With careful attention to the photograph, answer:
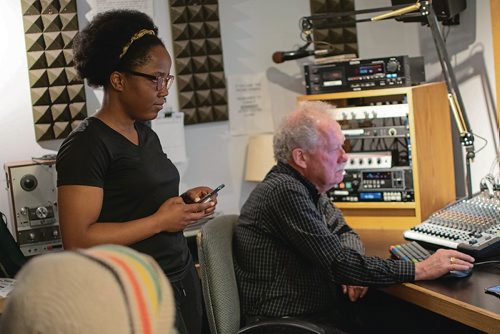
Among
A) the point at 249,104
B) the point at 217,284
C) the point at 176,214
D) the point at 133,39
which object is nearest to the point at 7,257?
the point at 217,284

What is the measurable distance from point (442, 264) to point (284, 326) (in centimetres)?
53

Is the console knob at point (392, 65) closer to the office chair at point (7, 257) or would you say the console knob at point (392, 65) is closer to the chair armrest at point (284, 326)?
the chair armrest at point (284, 326)

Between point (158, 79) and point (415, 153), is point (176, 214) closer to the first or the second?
point (158, 79)

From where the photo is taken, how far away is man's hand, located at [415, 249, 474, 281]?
2.17 m

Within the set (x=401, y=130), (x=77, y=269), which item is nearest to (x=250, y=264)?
(x=401, y=130)

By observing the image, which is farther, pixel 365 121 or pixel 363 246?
pixel 365 121

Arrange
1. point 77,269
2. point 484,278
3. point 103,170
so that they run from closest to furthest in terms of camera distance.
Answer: point 77,269, point 103,170, point 484,278

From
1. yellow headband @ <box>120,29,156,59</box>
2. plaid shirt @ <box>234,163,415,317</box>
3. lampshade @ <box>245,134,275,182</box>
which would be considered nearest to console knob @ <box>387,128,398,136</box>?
lampshade @ <box>245,134,275,182</box>

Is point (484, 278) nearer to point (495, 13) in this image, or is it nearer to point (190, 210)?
point (190, 210)

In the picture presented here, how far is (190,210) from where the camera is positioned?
2012 millimetres

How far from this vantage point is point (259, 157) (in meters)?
3.43

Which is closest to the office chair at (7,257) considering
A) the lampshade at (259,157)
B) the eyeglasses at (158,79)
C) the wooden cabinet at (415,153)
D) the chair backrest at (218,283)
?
the chair backrest at (218,283)

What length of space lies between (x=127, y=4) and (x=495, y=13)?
1.65m

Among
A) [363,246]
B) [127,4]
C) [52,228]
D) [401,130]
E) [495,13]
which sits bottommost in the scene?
[363,246]
